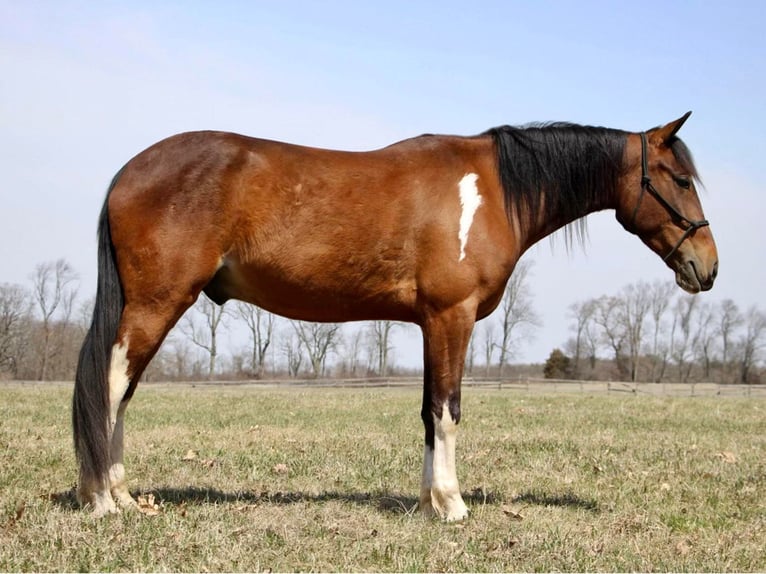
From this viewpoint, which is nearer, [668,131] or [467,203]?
[467,203]

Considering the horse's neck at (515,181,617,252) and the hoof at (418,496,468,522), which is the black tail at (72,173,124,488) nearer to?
the hoof at (418,496,468,522)

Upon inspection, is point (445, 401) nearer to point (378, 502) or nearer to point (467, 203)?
point (378, 502)

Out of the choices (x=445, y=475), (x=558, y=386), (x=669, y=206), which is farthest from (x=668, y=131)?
(x=558, y=386)

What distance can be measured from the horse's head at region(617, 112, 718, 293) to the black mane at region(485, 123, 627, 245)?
0.17 m

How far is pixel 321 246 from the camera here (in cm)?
527

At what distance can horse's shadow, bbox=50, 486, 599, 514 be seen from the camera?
5633 millimetres

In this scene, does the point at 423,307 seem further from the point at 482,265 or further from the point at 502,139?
the point at 502,139

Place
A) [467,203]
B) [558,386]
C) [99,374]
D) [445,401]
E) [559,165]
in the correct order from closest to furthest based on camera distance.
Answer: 1. [99,374]
2. [445,401]
3. [467,203]
4. [559,165]
5. [558,386]

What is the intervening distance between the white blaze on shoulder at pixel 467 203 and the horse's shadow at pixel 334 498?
206cm

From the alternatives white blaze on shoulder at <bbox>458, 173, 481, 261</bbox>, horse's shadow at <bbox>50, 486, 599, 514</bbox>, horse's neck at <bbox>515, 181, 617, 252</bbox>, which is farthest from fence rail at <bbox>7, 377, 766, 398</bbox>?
white blaze on shoulder at <bbox>458, 173, 481, 261</bbox>

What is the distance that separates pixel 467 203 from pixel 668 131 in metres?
1.91

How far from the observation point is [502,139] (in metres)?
5.98

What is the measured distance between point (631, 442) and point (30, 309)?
57.4 metres

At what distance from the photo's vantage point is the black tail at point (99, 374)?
4930mm
